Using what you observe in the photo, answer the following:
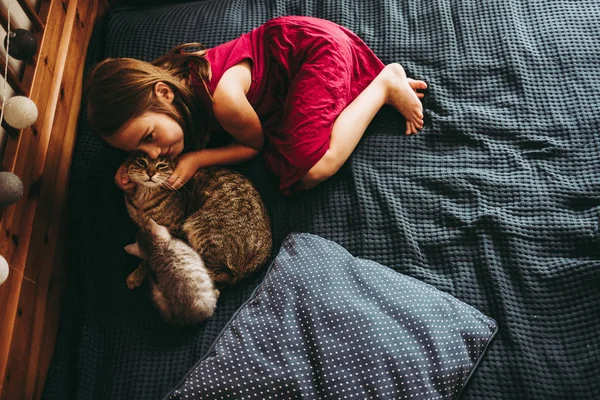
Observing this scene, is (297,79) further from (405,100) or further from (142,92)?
(142,92)

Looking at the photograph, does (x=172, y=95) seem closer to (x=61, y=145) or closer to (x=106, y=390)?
(x=61, y=145)

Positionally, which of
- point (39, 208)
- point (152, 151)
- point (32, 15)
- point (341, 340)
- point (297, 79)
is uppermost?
point (32, 15)

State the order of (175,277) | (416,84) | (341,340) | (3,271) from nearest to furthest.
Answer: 1. (3,271)
2. (341,340)
3. (175,277)
4. (416,84)

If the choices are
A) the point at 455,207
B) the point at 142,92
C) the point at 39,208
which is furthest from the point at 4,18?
the point at 455,207

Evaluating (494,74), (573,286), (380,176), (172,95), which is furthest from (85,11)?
(573,286)

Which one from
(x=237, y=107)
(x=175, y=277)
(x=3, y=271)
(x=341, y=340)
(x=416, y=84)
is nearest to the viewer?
(x=3, y=271)

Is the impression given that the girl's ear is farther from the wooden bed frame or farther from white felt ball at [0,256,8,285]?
white felt ball at [0,256,8,285]

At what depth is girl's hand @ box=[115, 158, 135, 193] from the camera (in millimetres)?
1299

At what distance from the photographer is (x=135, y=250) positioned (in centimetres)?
126

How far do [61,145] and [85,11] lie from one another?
18.9 inches

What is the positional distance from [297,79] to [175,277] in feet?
1.98

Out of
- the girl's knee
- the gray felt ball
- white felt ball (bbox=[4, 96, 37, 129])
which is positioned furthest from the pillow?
white felt ball (bbox=[4, 96, 37, 129])

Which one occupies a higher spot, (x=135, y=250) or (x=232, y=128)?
(x=232, y=128)

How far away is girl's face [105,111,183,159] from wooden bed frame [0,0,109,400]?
0.20 m
